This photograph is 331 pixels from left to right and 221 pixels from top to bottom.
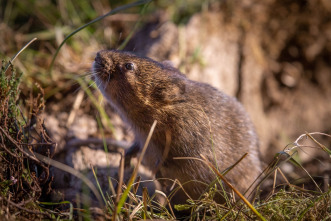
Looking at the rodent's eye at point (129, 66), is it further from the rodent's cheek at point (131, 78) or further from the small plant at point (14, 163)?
the small plant at point (14, 163)

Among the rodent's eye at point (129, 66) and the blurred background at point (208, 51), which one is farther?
the blurred background at point (208, 51)

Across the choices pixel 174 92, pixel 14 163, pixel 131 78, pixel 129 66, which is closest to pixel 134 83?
pixel 131 78

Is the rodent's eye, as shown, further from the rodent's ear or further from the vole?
the rodent's ear

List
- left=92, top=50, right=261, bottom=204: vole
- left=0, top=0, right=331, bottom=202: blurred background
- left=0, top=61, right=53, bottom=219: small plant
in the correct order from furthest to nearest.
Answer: left=0, top=0, right=331, bottom=202: blurred background → left=92, top=50, right=261, bottom=204: vole → left=0, top=61, right=53, bottom=219: small plant

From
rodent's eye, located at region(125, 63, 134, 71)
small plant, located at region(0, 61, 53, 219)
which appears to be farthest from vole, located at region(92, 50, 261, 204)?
small plant, located at region(0, 61, 53, 219)

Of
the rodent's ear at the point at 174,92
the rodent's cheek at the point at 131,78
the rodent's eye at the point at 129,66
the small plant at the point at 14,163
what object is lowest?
the small plant at the point at 14,163

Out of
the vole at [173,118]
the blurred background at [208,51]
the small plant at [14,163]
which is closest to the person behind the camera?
the small plant at [14,163]

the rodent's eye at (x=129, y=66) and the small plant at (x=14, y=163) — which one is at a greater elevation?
the rodent's eye at (x=129, y=66)

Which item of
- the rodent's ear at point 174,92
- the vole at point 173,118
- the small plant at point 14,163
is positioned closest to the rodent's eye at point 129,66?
the vole at point 173,118

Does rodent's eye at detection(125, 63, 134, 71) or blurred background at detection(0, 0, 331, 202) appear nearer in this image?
rodent's eye at detection(125, 63, 134, 71)
